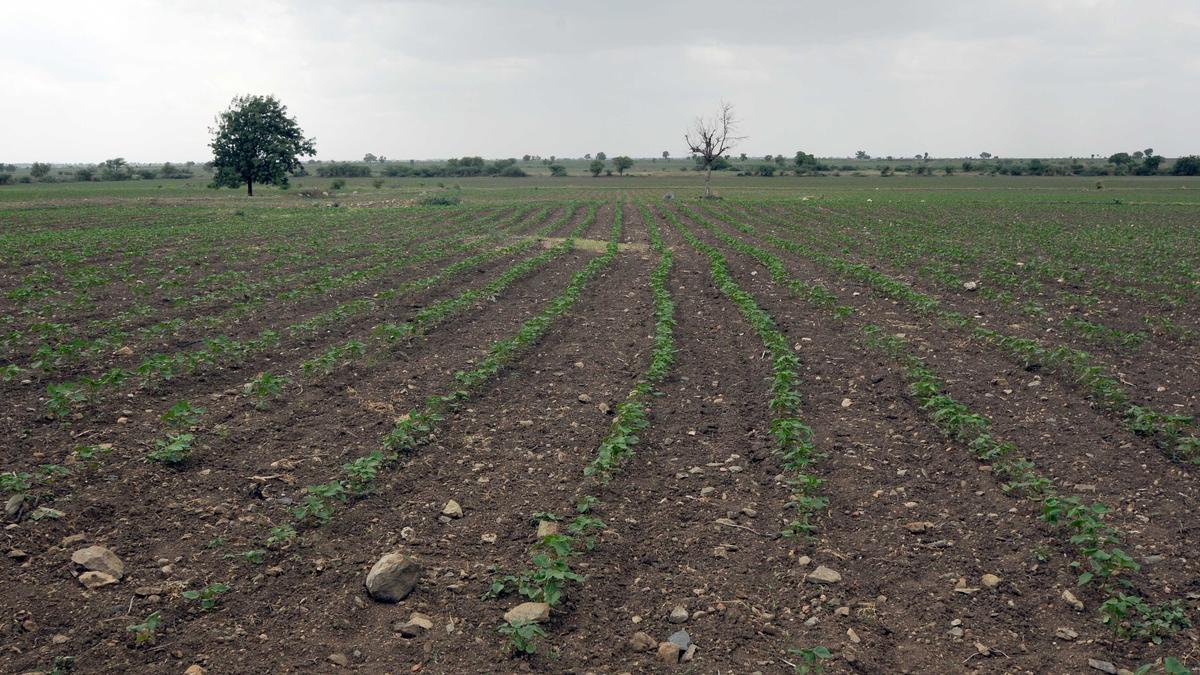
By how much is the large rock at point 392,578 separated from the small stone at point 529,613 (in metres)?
0.77

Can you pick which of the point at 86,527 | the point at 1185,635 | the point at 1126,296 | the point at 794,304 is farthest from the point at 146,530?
the point at 1126,296

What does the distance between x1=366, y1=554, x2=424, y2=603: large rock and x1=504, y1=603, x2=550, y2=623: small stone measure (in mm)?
775

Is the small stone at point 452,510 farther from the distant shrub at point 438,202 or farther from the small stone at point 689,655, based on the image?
the distant shrub at point 438,202

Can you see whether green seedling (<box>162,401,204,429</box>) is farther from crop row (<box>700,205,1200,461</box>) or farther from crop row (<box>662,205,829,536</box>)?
crop row (<box>700,205,1200,461</box>)

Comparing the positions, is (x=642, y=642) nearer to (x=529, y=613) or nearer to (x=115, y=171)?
(x=529, y=613)

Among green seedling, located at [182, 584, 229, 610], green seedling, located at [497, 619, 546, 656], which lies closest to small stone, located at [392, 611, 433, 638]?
green seedling, located at [497, 619, 546, 656]

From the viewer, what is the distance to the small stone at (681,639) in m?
4.65

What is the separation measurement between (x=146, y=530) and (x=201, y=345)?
6240 mm

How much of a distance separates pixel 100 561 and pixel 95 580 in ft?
0.69

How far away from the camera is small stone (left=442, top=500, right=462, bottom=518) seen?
630 cm

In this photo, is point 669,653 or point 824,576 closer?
point 669,653

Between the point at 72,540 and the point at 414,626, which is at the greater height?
the point at 72,540

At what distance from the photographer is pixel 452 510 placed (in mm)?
6332

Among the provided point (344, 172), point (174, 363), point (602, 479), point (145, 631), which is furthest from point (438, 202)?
point (344, 172)
